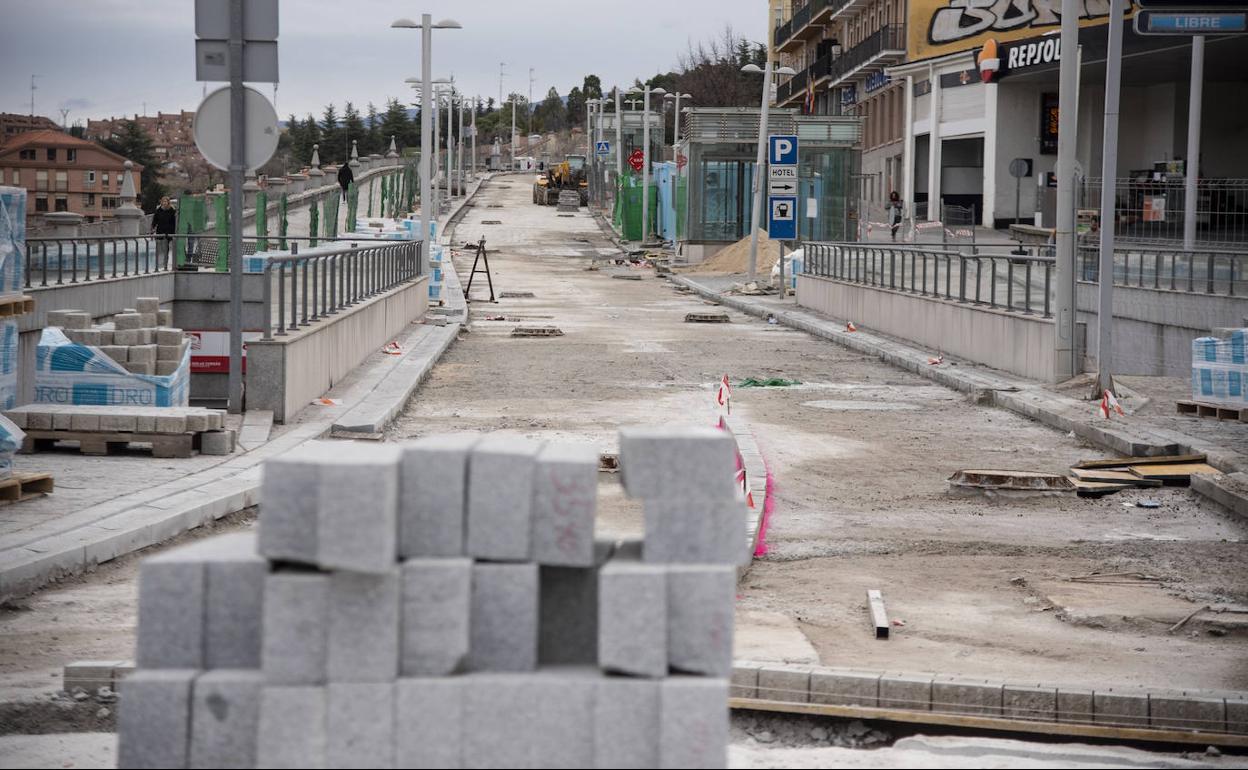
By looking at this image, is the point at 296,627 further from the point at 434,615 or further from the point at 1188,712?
the point at 1188,712

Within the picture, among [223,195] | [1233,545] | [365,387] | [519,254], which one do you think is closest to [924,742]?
[1233,545]

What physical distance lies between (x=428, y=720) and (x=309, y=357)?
13105 mm

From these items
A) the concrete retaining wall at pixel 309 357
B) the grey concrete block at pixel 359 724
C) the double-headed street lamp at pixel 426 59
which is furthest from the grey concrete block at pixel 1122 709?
the double-headed street lamp at pixel 426 59

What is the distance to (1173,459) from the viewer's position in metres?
14.7

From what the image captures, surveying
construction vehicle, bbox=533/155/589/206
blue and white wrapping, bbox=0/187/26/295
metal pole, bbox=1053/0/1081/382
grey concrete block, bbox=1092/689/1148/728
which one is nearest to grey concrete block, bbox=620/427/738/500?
grey concrete block, bbox=1092/689/1148/728

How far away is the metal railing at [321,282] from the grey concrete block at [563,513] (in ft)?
38.7

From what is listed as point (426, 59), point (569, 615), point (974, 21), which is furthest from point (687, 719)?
point (974, 21)

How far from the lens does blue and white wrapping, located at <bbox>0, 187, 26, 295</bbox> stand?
12.5 metres

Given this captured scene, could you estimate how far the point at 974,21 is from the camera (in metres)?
61.6

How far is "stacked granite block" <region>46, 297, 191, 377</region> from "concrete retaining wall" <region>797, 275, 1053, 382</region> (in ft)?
37.4

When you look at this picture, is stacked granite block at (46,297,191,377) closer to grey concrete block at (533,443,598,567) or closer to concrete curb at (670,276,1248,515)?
concrete curb at (670,276,1248,515)

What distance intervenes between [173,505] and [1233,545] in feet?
24.2

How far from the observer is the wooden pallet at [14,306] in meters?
12.2

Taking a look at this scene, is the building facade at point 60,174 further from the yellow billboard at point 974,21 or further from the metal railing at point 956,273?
the yellow billboard at point 974,21
